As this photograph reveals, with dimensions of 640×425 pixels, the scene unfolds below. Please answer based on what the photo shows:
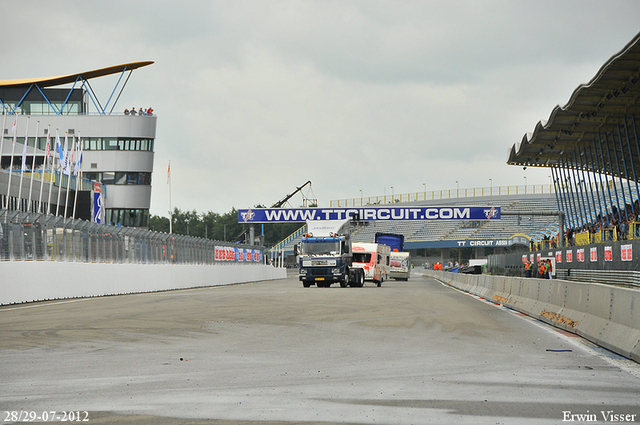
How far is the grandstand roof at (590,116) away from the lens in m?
33.1

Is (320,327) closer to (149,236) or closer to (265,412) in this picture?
(265,412)

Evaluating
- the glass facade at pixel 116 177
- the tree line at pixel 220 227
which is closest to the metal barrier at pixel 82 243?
the glass facade at pixel 116 177

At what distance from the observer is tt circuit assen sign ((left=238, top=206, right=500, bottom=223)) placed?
67750 millimetres

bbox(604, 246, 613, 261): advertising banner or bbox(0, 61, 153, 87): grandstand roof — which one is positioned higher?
bbox(0, 61, 153, 87): grandstand roof

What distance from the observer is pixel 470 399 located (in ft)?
22.4

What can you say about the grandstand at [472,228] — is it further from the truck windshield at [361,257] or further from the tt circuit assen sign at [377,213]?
the truck windshield at [361,257]

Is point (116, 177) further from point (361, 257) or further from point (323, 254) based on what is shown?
point (323, 254)

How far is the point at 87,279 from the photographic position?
2711 centimetres

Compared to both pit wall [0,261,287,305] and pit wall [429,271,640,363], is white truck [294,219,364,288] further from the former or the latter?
pit wall [429,271,640,363]

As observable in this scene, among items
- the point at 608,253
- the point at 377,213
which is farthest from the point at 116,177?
the point at 608,253

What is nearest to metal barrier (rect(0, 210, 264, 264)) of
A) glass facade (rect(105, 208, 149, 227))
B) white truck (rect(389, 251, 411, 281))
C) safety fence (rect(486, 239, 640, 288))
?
safety fence (rect(486, 239, 640, 288))

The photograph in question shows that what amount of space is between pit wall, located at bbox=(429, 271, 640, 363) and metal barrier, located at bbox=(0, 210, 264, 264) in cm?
1399

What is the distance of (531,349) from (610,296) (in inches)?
58.5

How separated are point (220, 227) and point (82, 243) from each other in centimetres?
14740
